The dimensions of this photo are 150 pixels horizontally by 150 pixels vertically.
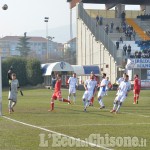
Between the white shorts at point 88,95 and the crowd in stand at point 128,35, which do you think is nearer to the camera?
the white shorts at point 88,95

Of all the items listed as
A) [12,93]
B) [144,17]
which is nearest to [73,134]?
[12,93]

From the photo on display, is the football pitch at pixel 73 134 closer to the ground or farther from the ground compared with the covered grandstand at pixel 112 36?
closer to the ground

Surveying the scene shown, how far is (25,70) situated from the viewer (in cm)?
7669

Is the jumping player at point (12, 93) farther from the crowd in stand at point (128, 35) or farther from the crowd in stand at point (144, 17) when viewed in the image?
the crowd in stand at point (144, 17)

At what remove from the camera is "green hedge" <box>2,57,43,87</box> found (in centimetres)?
7381

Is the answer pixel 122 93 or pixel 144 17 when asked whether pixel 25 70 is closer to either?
pixel 144 17

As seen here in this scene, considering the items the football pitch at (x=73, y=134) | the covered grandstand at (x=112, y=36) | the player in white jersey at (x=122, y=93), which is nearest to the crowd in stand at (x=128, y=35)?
the covered grandstand at (x=112, y=36)

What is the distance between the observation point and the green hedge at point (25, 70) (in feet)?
242

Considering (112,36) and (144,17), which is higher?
(144,17)

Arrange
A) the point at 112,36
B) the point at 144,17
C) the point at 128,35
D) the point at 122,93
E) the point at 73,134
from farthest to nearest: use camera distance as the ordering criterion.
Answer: the point at 144,17, the point at 112,36, the point at 128,35, the point at 122,93, the point at 73,134

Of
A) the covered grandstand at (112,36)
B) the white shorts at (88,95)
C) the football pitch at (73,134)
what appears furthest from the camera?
the covered grandstand at (112,36)

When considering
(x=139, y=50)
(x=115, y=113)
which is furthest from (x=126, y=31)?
(x=115, y=113)

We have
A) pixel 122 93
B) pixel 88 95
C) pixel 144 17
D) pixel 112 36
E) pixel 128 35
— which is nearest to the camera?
pixel 122 93

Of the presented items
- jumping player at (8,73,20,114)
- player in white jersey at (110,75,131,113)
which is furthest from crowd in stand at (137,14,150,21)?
jumping player at (8,73,20,114)
